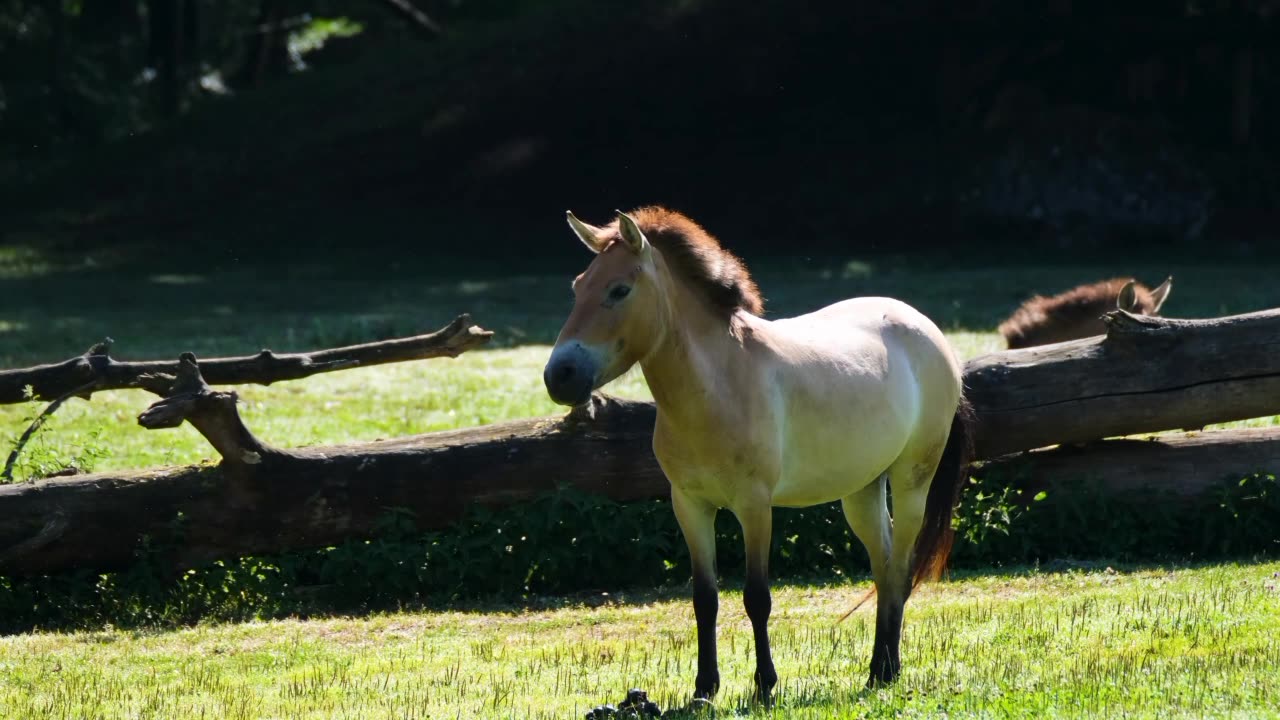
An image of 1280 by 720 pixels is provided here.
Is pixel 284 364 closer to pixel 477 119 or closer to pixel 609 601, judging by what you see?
pixel 609 601

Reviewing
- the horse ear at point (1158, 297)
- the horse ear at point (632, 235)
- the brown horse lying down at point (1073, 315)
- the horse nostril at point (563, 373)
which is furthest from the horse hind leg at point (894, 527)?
the horse ear at point (1158, 297)

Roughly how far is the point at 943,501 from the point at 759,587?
168 centimetres

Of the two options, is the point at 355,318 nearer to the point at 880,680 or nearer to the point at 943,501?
the point at 943,501

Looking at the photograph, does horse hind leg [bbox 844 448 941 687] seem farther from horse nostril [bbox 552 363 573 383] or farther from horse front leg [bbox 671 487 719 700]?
horse nostril [bbox 552 363 573 383]

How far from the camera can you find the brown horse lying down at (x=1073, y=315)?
1259 cm

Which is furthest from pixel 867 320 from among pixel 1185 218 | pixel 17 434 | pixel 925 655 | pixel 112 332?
pixel 1185 218

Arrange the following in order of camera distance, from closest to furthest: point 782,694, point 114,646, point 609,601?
1. point 782,694
2. point 114,646
3. point 609,601

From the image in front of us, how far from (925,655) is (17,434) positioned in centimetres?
1065

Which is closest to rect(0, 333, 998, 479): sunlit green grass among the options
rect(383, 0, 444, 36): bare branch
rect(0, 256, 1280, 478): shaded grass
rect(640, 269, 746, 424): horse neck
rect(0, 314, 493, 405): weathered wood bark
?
rect(0, 256, 1280, 478): shaded grass

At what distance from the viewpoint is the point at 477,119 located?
37625mm

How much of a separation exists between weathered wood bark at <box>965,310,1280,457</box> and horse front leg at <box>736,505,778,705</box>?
4128mm

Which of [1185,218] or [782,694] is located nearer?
[782,694]

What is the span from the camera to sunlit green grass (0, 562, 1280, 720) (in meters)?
6.15

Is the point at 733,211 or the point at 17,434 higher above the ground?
the point at 733,211
